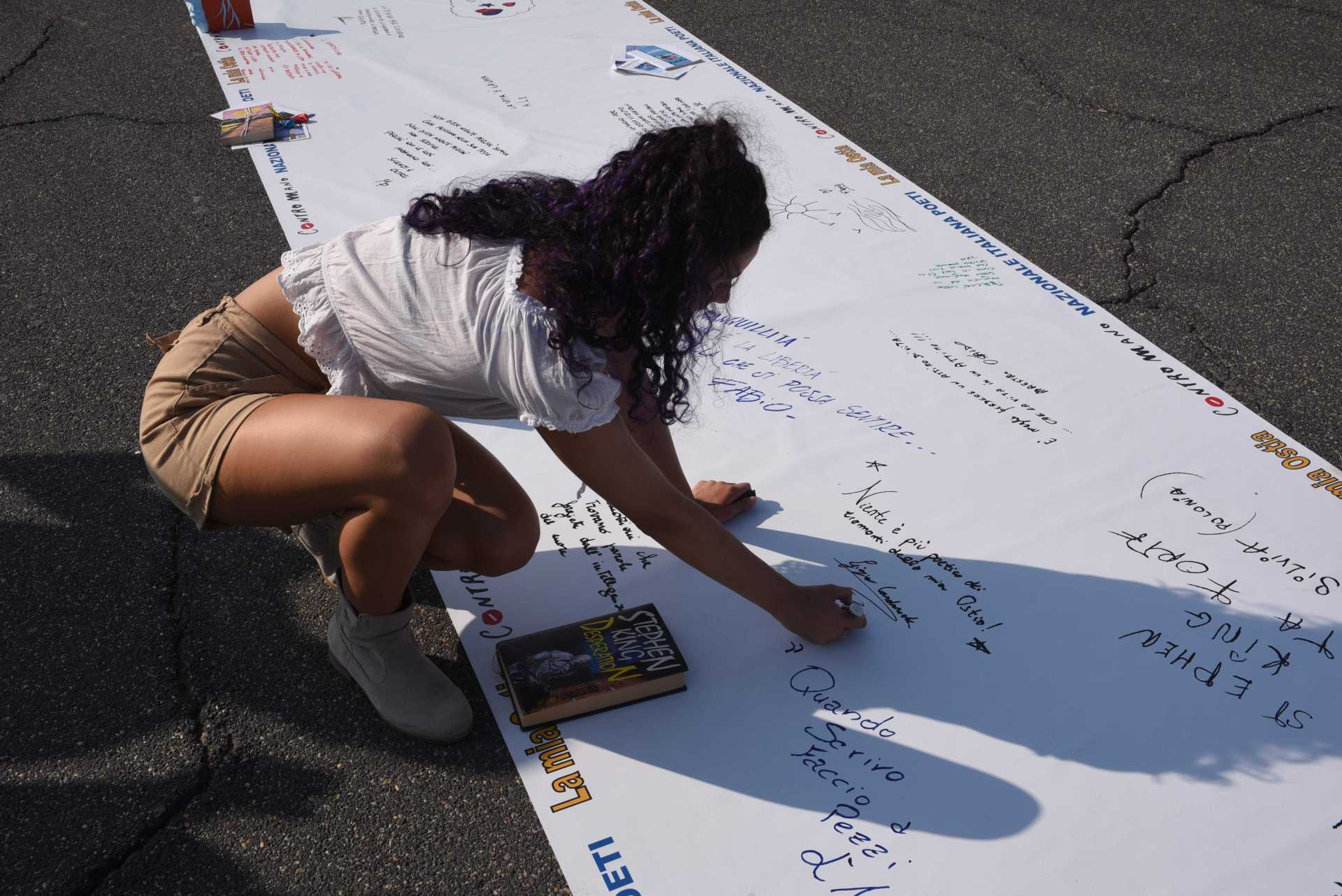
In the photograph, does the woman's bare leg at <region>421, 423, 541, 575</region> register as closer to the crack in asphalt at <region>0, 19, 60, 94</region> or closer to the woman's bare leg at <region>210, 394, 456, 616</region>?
the woman's bare leg at <region>210, 394, 456, 616</region>

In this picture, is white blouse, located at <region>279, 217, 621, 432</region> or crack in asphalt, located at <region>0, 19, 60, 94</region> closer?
white blouse, located at <region>279, 217, 621, 432</region>

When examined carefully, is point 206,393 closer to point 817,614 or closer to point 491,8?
point 817,614

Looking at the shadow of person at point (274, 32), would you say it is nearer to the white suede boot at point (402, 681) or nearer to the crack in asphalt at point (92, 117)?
the crack in asphalt at point (92, 117)

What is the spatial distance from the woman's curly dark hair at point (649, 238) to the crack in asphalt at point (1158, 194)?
1612 millimetres

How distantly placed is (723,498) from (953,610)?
455 millimetres

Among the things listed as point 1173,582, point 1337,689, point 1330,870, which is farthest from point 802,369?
point 1330,870

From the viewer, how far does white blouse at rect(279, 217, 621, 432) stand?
1.29 m

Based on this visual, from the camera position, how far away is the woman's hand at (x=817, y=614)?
5.09 feet

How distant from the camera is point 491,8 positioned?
422cm

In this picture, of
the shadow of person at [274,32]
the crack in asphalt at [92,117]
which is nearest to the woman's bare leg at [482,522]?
the crack in asphalt at [92,117]

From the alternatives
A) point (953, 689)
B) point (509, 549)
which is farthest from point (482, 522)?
point (953, 689)

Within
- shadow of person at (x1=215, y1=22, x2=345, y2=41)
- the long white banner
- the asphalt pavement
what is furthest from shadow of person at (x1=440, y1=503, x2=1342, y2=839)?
shadow of person at (x1=215, y1=22, x2=345, y2=41)

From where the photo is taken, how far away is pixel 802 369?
234 cm

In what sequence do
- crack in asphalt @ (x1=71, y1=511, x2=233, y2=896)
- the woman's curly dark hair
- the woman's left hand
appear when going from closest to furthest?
the woman's curly dark hair < crack in asphalt @ (x1=71, y1=511, x2=233, y2=896) < the woman's left hand
